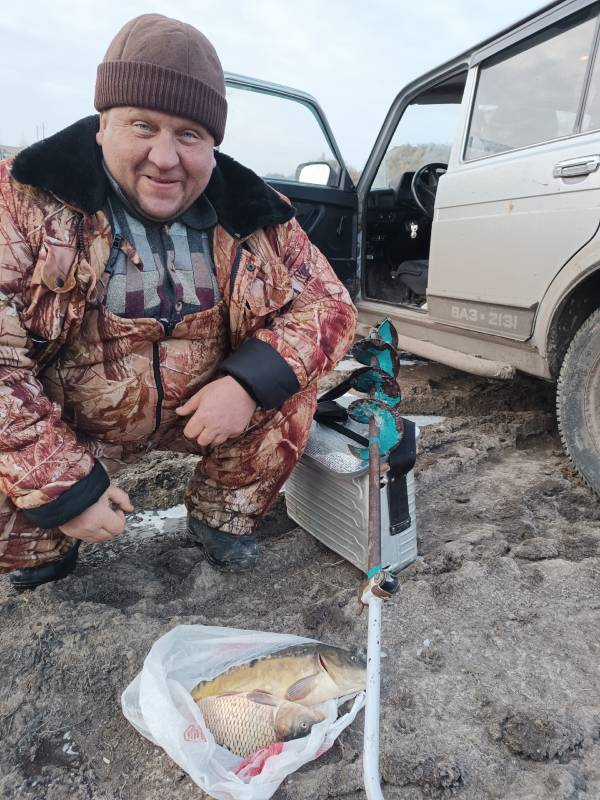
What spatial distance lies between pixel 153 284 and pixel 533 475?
5.62 feet

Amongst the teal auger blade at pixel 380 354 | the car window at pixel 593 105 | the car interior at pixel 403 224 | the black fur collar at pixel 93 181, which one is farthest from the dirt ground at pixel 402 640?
the car interior at pixel 403 224

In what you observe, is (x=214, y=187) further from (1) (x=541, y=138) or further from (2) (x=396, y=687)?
(1) (x=541, y=138)

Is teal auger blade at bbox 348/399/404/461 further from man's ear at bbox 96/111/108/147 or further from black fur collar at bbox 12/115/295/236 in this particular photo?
man's ear at bbox 96/111/108/147

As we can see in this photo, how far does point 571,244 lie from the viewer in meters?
2.21

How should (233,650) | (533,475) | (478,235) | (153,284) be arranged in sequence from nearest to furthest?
1. (233,650)
2. (153,284)
3. (533,475)
4. (478,235)

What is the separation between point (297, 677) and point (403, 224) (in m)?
3.81

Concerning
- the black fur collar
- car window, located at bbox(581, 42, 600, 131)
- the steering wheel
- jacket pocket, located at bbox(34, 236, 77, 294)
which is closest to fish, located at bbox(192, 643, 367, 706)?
jacket pocket, located at bbox(34, 236, 77, 294)

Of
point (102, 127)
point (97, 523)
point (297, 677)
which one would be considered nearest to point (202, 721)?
point (297, 677)

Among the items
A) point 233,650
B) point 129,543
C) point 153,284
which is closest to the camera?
point 233,650

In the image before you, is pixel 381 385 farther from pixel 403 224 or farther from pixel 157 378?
pixel 403 224

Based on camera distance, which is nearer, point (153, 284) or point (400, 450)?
point (153, 284)

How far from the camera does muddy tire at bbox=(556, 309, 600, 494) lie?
2.19 m

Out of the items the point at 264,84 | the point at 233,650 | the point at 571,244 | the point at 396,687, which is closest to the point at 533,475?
the point at 571,244

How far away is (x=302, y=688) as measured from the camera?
126 cm
